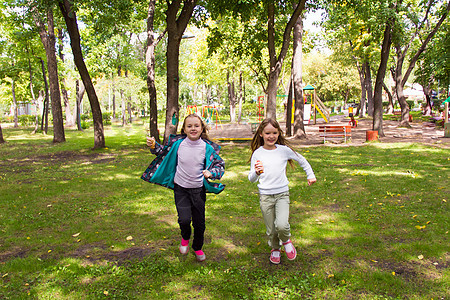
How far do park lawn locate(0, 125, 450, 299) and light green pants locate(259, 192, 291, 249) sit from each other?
1.26 feet

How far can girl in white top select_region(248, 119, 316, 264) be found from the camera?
14.0ft

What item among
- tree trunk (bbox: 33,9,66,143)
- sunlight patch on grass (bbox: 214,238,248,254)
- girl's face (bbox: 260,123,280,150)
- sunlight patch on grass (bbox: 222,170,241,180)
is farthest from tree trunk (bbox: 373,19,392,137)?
tree trunk (bbox: 33,9,66,143)

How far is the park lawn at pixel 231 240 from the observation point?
3.83 meters

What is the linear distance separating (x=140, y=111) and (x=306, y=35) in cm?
4279

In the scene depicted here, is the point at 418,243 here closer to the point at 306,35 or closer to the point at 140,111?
the point at 306,35

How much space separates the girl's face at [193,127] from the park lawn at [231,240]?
1588 millimetres

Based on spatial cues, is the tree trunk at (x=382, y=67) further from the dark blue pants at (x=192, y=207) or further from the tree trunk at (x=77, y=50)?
the dark blue pants at (x=192, y=207)

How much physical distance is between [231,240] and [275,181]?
144 centimetres

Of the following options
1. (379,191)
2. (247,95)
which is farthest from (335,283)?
(247,95)

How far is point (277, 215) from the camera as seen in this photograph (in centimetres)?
427

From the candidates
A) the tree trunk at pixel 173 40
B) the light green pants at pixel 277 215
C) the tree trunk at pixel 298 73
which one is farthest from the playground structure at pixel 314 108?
the light green pants at pixel 277 215

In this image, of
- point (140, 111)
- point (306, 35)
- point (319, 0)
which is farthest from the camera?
point (140, 111)

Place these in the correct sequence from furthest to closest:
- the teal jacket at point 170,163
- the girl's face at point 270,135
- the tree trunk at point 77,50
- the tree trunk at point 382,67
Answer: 1. the tree trunk at point 382,67
2. the tree trunk at point 77,50
3. the teal jacket at point 170,163
4. the girl's face at point 270,135

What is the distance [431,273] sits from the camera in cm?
403
